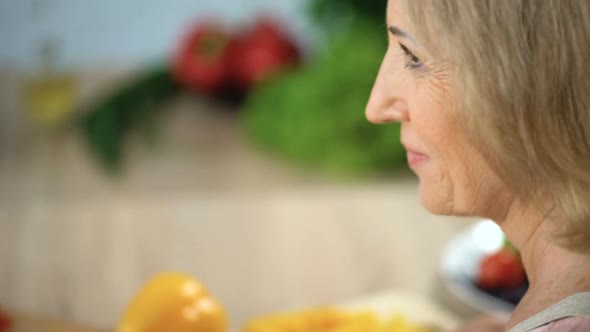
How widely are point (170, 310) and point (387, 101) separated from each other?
446 mm

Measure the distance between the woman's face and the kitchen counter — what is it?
0.96 m

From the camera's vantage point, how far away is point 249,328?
Answer: 1.28 meters

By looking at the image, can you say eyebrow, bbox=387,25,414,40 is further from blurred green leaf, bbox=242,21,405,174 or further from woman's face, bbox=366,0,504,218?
blurred green leaf, bbox=242,21,405,174

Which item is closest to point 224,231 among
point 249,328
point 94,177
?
point 94,177

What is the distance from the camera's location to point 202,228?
2.18 metres

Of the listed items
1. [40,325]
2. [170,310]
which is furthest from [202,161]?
[170,310]

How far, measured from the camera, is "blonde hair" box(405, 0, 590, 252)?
28.2 inches

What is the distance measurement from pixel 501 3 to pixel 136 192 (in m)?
1.74

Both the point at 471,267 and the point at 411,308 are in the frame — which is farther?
the point at 471,267

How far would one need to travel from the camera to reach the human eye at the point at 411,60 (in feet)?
2.64

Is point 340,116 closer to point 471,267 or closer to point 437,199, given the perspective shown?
point 471,267

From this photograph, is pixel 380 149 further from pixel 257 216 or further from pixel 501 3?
pixel 501 3

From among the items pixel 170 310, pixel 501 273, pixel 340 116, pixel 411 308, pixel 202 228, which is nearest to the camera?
pixel 170 310

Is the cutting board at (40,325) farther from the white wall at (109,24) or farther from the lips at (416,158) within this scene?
the white wall at (109,24)
